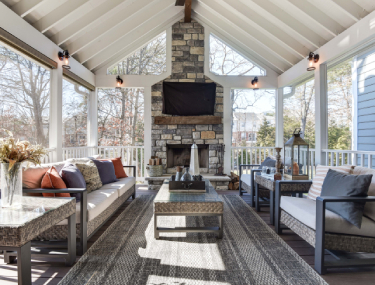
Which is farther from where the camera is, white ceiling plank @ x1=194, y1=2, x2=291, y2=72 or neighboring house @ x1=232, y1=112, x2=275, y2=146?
neighboring house @ x1=232, y1=112, x2=275, y2=146

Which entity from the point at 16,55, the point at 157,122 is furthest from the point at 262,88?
the point at 16,55

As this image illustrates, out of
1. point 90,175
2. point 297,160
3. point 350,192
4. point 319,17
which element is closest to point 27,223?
point 90,175

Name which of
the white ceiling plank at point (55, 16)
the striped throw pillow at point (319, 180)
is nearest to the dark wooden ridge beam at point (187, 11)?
the white ceiling plank at point (55, 16)

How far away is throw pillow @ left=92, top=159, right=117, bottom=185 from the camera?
399 cm

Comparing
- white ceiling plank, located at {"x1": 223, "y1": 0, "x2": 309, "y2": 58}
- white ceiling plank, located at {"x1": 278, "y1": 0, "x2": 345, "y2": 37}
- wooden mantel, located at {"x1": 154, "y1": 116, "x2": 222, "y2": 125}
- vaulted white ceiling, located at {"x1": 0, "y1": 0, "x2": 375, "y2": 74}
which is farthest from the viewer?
wooden mantel, located at {"x1": 154, "y1": 116, "x2": 222, "y2": 125}

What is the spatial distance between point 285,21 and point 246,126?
2.60 meters

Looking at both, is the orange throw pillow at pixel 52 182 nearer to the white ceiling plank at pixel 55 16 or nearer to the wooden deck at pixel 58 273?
the wooden deck at pixel 58 273

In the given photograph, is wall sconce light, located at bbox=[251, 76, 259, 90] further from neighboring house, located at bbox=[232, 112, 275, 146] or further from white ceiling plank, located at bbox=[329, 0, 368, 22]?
white ceiling plank, located at bbox=[329, 0, 368, 22]

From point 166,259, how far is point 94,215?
0.91 m

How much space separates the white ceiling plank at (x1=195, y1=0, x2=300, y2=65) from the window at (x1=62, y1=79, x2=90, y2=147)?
322cm

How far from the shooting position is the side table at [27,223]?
1493mm

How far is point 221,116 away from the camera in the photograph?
6.18m

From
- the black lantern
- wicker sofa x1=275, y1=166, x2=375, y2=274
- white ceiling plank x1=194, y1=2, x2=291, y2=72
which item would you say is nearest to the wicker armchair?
wicker sofa x1=275, y1=166, x2=375, y2=274

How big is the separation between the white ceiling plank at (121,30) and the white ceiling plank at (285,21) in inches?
70.1
